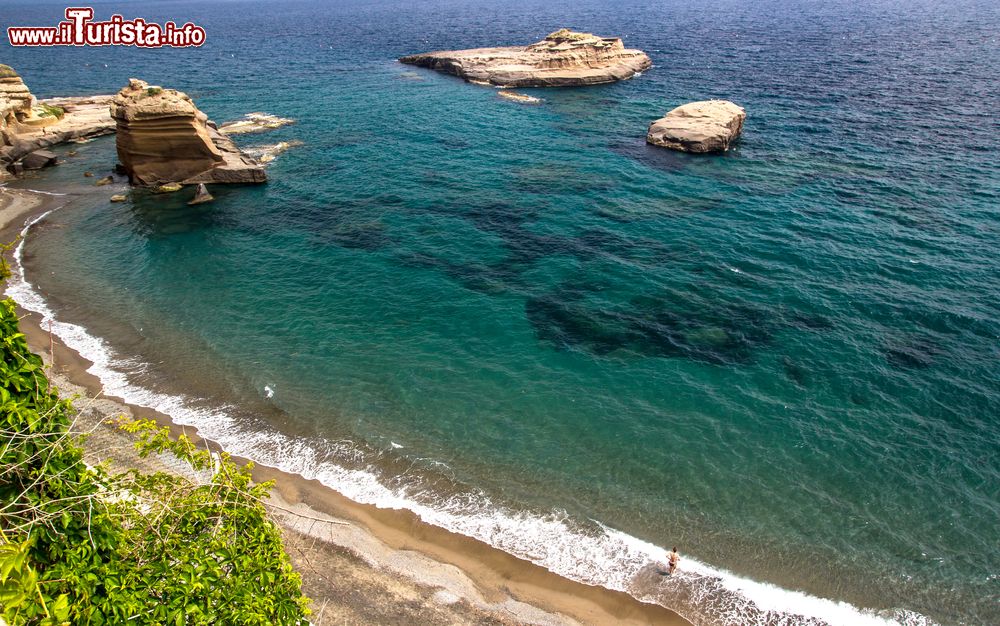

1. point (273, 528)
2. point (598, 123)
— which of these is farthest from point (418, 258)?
point (598, 123)

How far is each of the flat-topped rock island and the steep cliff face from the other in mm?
52303

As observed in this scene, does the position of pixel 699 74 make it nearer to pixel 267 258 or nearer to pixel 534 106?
pixel 534 106

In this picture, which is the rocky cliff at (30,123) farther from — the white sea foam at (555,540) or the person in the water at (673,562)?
the person in the water at (673,562)

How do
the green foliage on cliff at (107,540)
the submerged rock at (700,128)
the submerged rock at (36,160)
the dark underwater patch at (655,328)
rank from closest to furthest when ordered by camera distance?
the green foliage on cliff at (107,540), the dark underwater patch at (655,328), the submerged rock at (700,128), the submerged rock at (36,160)

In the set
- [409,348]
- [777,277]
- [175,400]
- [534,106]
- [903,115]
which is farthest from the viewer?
[534,106]

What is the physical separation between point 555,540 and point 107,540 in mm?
16562

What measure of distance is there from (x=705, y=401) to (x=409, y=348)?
16.8 metres

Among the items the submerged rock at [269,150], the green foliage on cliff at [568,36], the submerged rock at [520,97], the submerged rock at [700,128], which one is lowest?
the submerged rock at [269,150]

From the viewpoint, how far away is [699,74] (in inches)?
3841

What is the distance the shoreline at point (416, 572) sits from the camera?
2159cm

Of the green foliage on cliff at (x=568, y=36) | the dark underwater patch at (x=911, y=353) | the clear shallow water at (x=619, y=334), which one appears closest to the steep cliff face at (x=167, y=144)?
the clear shallow water at (x=619, y=334)

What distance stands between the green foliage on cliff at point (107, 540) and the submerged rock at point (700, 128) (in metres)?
59.7

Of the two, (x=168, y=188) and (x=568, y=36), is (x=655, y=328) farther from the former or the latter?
(x=568, y=36)

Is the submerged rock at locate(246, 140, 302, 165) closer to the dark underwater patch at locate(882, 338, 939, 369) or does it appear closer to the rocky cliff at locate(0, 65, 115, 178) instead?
the rocky cliff at locate(0, 65, 115, 178)
